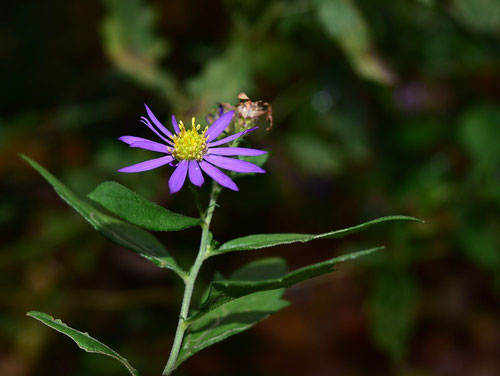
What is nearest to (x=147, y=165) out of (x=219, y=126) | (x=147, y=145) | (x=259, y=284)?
(x=147, y=145)

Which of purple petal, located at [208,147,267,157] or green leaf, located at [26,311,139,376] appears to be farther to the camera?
purple petal, located at [208,147,267,157]

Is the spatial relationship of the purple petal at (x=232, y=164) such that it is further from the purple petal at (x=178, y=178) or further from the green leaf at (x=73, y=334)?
the green leaf at (x=73, y=334)

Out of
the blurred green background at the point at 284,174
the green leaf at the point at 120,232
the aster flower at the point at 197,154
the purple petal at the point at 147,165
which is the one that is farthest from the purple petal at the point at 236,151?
the blurred green background at the point at 284,174

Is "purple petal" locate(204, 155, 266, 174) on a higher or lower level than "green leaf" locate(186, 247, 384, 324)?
higher

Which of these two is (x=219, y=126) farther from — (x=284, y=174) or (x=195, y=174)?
(x=284, y=174)

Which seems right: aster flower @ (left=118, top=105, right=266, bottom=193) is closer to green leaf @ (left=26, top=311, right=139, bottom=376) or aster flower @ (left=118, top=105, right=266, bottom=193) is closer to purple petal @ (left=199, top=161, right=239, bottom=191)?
purple petal @ (left=199, top=161, right=239, bottom=191)

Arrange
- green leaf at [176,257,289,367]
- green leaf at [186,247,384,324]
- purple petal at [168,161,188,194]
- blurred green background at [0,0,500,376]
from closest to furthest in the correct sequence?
green leaf at [186,247,384,324]
purple petal at [168,161,188,194]
green leaf at [176,257,289,367]
blurred green background at [0,0,500,376]

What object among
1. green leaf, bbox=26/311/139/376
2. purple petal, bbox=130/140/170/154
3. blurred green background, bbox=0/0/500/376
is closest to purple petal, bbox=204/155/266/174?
purple petal, bbox=130/140/170/154

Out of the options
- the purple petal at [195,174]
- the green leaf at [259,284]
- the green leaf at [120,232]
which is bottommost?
the green leaf at [259,284]

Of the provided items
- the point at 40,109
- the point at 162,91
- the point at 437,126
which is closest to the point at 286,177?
the point at 437,126
